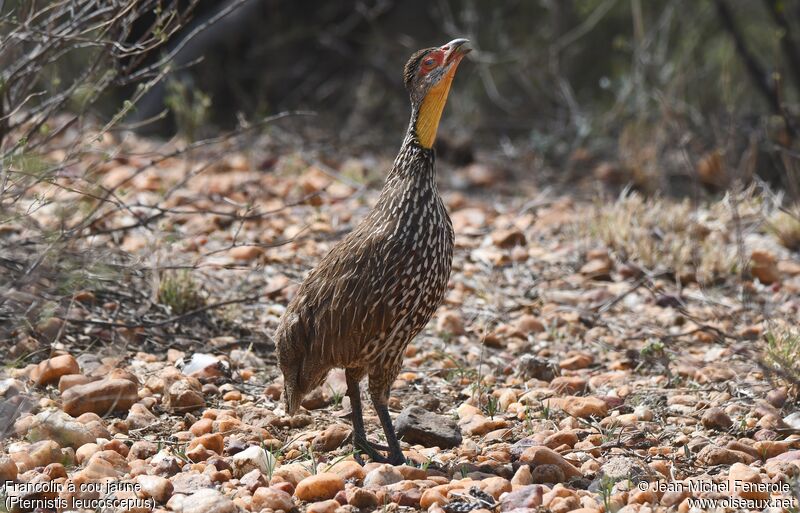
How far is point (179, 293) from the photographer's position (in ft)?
18.4

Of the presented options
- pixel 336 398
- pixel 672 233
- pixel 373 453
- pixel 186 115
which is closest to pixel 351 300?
pixel 373 453

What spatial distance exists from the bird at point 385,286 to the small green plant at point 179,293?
4.21 ft

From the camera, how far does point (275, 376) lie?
518 cm

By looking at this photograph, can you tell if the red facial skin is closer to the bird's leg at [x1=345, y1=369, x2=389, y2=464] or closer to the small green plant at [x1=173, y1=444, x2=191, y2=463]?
the bird's leg at [x1=345, y1=369, x2=389, y2=464]

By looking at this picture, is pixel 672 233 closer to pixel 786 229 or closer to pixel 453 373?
pixel 786 229

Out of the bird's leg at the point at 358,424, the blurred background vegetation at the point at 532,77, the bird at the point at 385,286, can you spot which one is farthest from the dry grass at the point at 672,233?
the bird's leg at the point at 358,424

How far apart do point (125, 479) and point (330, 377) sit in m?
1.48

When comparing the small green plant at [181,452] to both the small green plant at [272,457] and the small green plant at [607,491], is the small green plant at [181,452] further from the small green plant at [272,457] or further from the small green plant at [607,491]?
the small green plant at [607,491]

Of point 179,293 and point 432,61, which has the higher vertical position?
point 432,61

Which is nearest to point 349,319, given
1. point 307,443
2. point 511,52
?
point 307,443

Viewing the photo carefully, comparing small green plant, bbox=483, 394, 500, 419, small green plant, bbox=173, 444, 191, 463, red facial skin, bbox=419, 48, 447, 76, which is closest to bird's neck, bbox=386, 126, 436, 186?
red facial skin, bbox=419, 48, 447, 76

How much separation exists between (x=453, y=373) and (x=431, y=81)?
1599 mm

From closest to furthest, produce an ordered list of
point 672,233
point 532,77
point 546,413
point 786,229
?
point 546,413, point 672,233, point 786,229, point 532,77

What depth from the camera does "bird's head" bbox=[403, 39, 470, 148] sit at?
14.7ft
